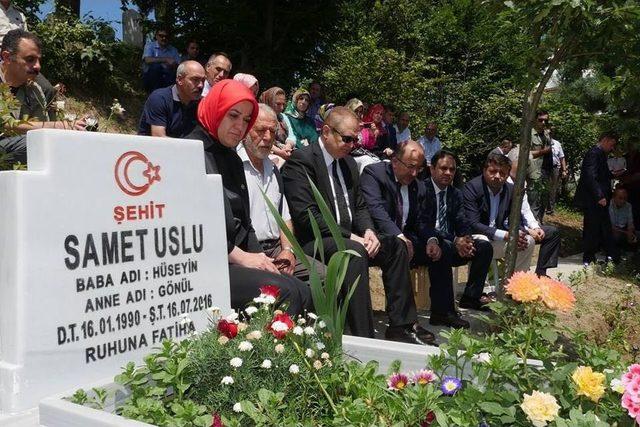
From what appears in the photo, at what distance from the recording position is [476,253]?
5.66 m

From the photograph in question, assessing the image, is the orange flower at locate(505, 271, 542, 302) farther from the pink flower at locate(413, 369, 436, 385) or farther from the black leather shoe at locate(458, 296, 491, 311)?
the black leather shoe at locate(458, 296, 491, 311)

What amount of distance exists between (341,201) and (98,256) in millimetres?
2404

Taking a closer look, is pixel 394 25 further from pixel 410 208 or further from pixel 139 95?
pixel 410 208

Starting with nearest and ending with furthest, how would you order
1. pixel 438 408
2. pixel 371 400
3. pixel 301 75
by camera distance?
pixel 438 408 → pixel 371 400 → pixel 301 75

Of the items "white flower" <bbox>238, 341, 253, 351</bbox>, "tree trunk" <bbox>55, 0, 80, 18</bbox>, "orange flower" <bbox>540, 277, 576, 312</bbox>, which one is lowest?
"white flower" <bbox>238, 341, 253, 351</bbox>

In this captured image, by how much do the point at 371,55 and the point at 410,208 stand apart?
38.0ft

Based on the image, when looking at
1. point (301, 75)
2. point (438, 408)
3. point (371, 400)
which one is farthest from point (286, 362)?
point (301, 75)

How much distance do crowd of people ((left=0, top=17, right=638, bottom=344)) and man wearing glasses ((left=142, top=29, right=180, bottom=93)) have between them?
9.22 ft

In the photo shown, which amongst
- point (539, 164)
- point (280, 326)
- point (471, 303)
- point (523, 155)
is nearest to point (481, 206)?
point (471, 303)

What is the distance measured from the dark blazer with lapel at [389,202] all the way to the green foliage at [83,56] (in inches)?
269

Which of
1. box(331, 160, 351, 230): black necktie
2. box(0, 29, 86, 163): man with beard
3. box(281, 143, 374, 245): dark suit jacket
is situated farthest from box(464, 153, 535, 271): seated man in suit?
box(0, 29, 86, 163): man with beard

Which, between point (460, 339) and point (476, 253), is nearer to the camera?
point (460, 339)

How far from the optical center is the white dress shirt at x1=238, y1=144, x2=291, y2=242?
380 centimetres

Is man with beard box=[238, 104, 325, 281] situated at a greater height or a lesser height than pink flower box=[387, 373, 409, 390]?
greater
